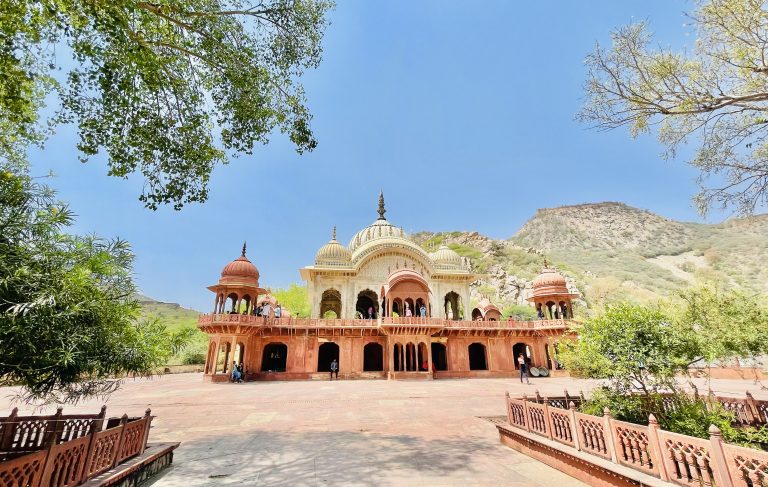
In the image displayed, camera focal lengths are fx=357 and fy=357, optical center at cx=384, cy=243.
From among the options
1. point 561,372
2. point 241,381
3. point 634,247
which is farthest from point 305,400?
point 634,247

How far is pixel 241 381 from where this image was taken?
19438 millimetres

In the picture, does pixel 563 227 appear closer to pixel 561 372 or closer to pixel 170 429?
pixel 561 372

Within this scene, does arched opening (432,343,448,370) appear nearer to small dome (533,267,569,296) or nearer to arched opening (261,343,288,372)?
small dome (533,267,569,296)

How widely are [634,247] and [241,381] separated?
84.2 m

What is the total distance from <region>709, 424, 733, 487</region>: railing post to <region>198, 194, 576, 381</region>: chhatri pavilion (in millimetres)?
18282

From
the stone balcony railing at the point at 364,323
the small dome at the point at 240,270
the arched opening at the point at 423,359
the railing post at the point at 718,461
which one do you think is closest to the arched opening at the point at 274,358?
the stone balcony railing at the point at 364,323

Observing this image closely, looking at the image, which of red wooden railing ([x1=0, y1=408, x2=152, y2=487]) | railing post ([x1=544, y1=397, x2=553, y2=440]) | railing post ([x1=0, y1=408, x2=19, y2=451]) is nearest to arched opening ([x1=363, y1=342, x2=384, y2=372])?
railing post ([x1=544, y1=397, x2=553, y2=440])

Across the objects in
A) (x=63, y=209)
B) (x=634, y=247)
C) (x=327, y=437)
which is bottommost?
(x=327, y=437)

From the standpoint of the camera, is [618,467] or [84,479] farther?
[618,467]

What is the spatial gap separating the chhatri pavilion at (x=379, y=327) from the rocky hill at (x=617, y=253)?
1177 inches

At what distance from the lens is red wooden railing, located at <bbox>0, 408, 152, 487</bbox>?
319 centimetres

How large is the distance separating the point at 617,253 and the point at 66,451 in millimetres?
86796

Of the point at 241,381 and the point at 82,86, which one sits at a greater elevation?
the point at 82,86

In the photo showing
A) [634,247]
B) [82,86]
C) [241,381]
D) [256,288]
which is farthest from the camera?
[634,247]
